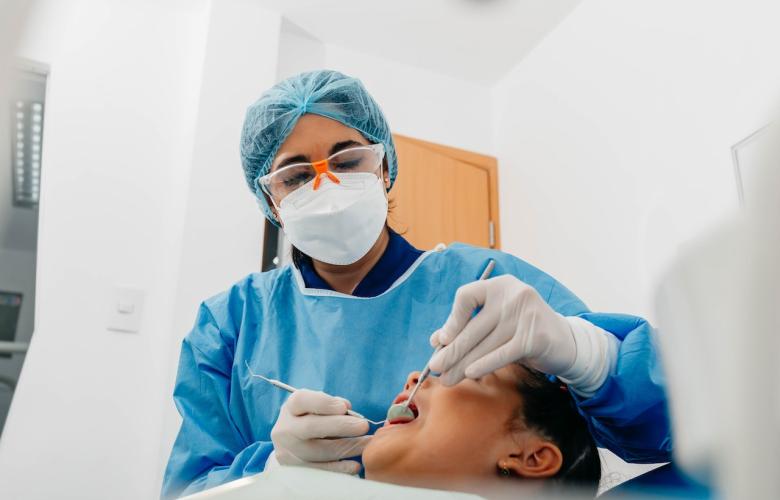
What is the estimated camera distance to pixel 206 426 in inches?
51.5

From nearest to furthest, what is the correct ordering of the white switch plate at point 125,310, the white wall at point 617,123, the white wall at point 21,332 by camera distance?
the white wall at point 617,123 → the white wall at point 21,332 → the white switch plate at point 125,310

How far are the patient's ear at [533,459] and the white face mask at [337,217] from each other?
0.60 m

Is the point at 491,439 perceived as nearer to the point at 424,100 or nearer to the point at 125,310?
the point at 125,310

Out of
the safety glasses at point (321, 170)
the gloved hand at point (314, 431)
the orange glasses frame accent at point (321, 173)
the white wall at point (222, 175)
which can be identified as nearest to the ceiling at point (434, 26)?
the white wall at point (222, 175)

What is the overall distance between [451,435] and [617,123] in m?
1.69

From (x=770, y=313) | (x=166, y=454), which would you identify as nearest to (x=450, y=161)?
(x=166, y=454)

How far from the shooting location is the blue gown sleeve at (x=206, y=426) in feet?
3.84

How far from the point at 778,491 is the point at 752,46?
6.09 feet

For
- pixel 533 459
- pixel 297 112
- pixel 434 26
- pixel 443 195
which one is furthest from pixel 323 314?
pixel 434 26

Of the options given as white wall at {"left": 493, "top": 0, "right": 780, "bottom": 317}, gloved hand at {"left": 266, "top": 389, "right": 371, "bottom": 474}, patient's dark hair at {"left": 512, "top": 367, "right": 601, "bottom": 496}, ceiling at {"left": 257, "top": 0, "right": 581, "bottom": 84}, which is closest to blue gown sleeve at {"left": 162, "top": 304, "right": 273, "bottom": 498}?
gloved hand at {"left": 266, "top": 389, "right": 371, "bottom": 474}

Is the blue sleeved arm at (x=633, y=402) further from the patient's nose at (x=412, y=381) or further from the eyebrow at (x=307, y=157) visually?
the eyebrow at (x=307, y=157)

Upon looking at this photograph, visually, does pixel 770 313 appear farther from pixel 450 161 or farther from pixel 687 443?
pixel 450 161

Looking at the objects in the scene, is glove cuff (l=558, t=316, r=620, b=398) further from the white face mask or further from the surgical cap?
the surgical cap

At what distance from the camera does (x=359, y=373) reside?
1282mm
